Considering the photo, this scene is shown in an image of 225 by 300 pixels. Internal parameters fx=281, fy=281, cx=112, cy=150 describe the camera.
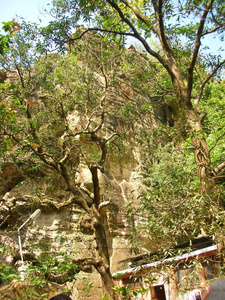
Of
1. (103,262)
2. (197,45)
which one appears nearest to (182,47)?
(197,45)

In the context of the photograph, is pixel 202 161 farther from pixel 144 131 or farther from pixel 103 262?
pixel 144 131

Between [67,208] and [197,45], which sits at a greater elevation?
[197,45]

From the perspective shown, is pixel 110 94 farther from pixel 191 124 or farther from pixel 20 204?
pixel 191 124

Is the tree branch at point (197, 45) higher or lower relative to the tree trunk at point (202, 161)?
higher

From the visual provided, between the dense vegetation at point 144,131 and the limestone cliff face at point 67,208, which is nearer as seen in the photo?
the dense vegetation at point 144,131

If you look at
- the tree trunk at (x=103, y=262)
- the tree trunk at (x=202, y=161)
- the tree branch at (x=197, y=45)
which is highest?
the tree branch at (x=197, y=45)

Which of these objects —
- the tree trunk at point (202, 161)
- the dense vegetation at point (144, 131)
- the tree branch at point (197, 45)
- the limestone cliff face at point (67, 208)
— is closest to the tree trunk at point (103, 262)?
the dense vegetation at point (144, 131)

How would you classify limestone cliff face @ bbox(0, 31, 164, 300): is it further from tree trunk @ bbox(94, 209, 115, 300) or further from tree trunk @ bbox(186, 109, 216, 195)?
tree trunk @ bbox(186, 109, 216, 195)

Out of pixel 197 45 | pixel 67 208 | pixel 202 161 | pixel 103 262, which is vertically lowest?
pixel 103 262

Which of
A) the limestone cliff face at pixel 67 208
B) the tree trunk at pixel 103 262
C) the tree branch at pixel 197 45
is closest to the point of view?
the tree branch at pixel 197 45

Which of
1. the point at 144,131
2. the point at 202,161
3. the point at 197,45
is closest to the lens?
the point at 202,161

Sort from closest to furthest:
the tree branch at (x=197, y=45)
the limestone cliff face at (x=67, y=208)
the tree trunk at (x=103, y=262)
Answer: the tree branch at (x=197, y=45) → the tree trunk at (x=103, y=262) → the limestone cliff face at (x=67, y=208)

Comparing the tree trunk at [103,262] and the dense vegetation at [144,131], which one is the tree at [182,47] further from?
the tree trunk at [103,262]

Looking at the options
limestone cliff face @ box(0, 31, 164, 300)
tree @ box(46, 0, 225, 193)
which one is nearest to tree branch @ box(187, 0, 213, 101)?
tree @ box(46, 0, 225, 193)
